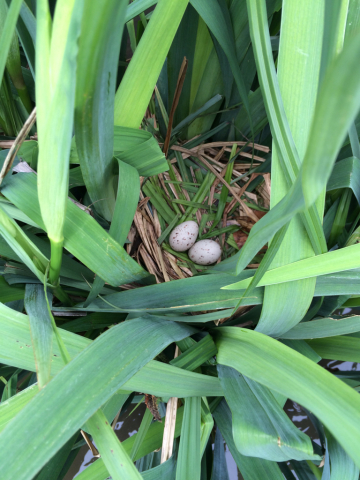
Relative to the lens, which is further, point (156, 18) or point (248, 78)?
point (248, 78)

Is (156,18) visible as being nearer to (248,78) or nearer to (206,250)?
(248,78)

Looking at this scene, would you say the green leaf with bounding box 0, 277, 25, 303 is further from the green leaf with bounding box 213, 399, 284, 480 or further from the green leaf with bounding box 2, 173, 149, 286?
the green leaf with bounding box 213, 399, 284, 480

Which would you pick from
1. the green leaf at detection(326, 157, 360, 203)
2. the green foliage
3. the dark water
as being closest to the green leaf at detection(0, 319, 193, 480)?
the green foliage

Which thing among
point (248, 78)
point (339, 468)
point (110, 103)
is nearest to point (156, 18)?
point (110, 103)

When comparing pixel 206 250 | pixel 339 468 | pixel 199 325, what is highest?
pixel 206 250

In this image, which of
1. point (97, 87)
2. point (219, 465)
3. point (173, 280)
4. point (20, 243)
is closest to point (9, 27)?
point (97, 87)

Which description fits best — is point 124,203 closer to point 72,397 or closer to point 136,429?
point 72,397

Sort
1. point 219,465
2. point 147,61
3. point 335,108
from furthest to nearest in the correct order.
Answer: point 219,465, point 147,61, point 335,108
